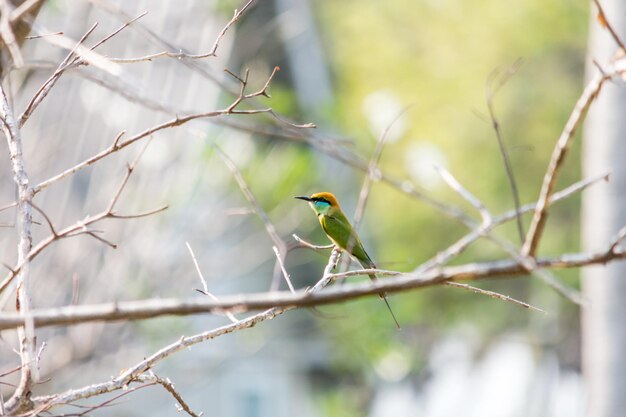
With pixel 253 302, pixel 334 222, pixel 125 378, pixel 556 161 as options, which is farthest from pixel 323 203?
pixel 253 302

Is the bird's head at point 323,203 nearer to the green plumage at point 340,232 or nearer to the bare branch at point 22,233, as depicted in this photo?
the green plumage at point 340,232

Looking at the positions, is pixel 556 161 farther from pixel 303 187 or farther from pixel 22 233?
pixel 303 187

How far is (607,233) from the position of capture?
470cm

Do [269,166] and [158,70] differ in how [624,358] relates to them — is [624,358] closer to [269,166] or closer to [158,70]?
[269,166]

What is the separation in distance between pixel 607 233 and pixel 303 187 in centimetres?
258

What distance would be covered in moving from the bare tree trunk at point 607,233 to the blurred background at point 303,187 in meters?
0.48

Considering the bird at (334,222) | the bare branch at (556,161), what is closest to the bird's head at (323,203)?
the bird at (334,222)

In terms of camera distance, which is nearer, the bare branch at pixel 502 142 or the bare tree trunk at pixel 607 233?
the bare branch at pixel 502 142

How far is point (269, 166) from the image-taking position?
6.37m

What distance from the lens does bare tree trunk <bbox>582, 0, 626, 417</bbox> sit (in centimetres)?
467

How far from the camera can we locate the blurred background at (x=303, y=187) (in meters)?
5.62

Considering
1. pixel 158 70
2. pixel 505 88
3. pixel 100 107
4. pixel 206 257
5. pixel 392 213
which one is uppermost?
pixel 505 88

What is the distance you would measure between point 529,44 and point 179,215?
8.05m

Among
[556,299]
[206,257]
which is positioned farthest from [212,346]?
[556,299]
